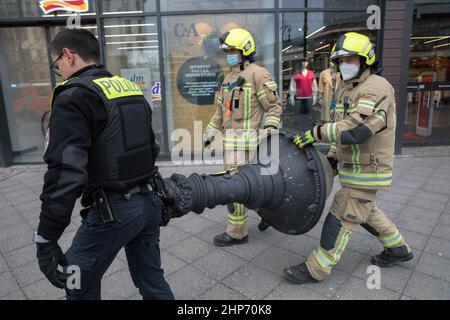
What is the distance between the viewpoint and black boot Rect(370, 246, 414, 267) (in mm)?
3143

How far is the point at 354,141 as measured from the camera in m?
2.58

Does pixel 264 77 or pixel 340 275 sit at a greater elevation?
pixel 264 77

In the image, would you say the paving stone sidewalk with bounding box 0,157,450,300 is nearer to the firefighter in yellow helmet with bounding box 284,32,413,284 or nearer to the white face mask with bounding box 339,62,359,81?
the firefighter in yellow helmet with bounding box 284,32,413,284

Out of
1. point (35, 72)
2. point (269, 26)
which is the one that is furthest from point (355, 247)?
point (35, 72)

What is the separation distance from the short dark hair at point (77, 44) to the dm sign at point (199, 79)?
5.06 m

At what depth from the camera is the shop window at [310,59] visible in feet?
23.0

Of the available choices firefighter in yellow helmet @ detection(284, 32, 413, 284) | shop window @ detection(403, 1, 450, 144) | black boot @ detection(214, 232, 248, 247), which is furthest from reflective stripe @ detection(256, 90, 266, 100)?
shop window @ detection(403, 1, 450, 144)

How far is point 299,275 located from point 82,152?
6.55 feet

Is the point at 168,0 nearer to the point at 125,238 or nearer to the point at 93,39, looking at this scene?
the point at 93,39

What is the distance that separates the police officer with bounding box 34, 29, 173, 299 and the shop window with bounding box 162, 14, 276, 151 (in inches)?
198

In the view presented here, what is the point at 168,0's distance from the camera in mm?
6730

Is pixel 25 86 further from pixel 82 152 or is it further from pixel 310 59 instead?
pixel 82 152

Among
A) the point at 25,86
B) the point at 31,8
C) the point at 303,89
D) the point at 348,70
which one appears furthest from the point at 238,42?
the point at 25,86
